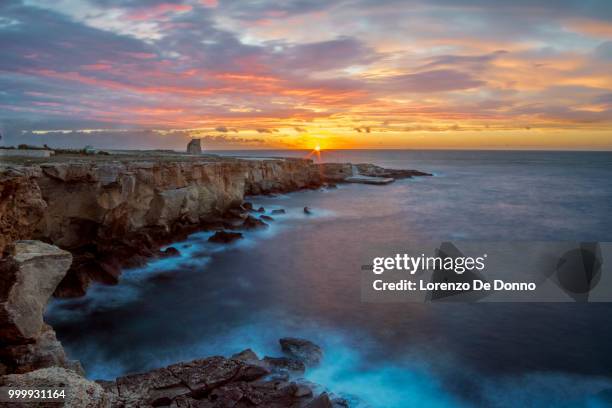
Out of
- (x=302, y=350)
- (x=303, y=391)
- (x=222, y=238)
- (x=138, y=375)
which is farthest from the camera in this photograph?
(x=222, y=238)

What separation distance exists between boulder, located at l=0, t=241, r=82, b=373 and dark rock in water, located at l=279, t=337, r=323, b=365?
502 cm

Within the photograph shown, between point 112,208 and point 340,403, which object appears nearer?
point 340,403

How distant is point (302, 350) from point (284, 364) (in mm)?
1016

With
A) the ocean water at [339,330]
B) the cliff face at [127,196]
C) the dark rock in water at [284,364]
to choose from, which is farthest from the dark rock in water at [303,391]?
the cliff face at [127,196]

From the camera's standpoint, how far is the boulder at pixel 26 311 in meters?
7.03

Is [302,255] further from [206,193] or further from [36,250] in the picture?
[36,250]

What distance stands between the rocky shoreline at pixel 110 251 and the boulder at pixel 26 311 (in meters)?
0.02

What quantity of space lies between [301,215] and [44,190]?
1905 centimetres

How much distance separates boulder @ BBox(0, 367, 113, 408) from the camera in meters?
4.75

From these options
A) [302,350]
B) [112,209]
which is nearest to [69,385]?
[302,350]

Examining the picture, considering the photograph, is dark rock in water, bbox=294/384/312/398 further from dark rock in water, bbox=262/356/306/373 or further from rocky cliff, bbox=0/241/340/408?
dark rock in water, bbox=262/356/306/373

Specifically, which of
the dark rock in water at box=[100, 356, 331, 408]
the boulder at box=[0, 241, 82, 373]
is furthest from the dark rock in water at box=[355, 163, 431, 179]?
the boulder at box=[0, 241, 82, 373]

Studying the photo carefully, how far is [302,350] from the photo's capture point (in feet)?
35.5

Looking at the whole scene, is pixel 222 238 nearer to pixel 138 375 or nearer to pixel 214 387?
pixel 138 375
